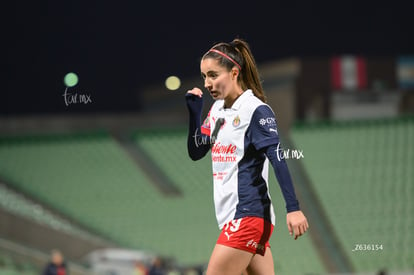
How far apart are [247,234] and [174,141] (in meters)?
17.6

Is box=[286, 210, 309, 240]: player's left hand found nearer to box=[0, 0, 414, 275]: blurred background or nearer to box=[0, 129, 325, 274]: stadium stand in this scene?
box=[0, 0, 414, 275]: blurred background

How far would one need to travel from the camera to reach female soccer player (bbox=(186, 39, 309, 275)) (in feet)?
12.5

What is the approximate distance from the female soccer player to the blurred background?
27.2 feet

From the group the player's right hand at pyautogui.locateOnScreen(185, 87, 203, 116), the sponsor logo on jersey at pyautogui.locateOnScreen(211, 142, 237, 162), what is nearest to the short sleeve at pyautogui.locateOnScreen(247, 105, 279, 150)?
the sponsor logo on jersey at pyautogui.locateOnScreen(211, 142, 237, 162)

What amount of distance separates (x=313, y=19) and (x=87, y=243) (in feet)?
30.2

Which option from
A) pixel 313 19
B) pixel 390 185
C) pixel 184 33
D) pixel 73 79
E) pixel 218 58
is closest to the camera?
pixel 218 58

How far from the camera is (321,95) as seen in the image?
829 inches

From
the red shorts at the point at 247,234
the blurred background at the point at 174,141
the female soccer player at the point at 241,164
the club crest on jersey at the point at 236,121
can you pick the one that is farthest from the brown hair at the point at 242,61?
the blurred background at the point at 174,141

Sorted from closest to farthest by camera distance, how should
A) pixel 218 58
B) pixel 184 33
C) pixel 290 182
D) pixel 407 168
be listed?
pixel 290 182
pixel 218 58
pixel 184 33
pixel 407 168

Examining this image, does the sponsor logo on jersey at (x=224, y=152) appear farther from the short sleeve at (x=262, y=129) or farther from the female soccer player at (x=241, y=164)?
the short sleeve at (x=262, y=129)

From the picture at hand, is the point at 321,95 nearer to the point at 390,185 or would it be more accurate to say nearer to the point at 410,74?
the point at 410,74

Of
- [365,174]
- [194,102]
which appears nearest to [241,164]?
[194,102]

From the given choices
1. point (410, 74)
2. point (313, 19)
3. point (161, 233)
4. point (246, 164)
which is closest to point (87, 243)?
point (161, 233)

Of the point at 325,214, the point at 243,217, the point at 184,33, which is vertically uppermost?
the point at 184,33
